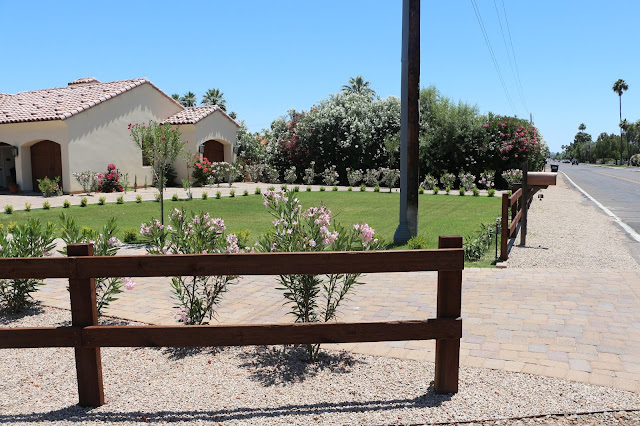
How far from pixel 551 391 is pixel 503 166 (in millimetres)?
26504

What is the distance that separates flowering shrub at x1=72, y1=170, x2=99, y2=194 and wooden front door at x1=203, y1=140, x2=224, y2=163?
305 inches

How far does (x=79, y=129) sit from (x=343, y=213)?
13938 mm

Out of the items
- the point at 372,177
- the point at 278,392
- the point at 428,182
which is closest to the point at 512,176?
the point at 428,182

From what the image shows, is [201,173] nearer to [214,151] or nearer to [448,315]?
[214,151]

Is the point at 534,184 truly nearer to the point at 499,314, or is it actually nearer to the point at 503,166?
the point at 499,314

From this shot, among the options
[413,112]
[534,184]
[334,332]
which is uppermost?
[413,112]

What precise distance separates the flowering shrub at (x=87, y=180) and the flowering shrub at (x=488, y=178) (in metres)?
19.4

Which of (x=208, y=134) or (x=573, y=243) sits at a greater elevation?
(x=208, y=134)

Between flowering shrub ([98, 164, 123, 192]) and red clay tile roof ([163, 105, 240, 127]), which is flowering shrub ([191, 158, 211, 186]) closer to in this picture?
red clay tile roof ([163, 105, 240, 127])

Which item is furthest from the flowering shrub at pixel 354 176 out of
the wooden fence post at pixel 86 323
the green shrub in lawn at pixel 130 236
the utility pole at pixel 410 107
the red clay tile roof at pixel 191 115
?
the wooden fence post at pixel 86 323

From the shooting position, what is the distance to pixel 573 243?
10.5m

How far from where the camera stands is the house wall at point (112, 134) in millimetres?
22953

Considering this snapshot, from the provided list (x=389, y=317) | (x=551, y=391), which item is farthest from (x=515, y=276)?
(x=551, y=391)

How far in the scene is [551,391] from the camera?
12.1 ft
